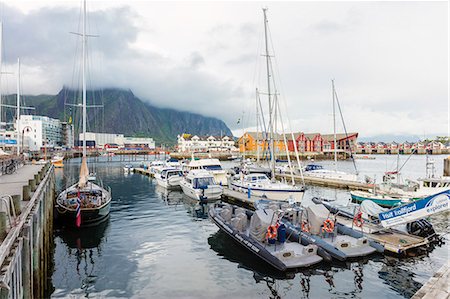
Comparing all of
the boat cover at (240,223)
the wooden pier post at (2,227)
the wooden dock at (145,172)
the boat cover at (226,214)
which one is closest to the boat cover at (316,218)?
the boat cover at (240,223)

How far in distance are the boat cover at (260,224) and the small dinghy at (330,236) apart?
208 cm

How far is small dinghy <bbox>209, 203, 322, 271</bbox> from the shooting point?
14664mm

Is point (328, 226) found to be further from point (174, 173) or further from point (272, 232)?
point (174, 173)

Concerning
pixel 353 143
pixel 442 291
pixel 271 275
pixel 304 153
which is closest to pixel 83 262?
pixel 271 275

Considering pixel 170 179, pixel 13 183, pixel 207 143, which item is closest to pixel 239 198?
pixel 170 179

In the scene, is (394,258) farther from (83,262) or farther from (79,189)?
(79,189)

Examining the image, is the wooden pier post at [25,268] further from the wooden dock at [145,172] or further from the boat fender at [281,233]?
the wooden dock at [145,172]

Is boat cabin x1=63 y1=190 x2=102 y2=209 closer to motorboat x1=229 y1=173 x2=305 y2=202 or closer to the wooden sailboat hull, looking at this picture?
the wooden sailboat hull

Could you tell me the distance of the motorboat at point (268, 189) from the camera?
27688mm

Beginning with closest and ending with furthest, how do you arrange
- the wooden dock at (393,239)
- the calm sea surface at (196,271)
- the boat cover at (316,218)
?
the calm sea surface at (196,271) → the wooden dock at (393,239) → the boat cover at (316,218)

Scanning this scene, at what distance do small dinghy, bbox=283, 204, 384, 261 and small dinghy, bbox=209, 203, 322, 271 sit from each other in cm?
98

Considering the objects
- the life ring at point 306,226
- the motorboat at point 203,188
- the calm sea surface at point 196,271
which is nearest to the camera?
the calm sea surface at point 196,271

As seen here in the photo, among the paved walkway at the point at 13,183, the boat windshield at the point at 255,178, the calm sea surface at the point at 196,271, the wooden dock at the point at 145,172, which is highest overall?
the paved walkway at the point at 13,183

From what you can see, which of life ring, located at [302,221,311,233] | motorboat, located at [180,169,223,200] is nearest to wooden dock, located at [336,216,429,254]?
life ring, located at [302,221,311,233]
